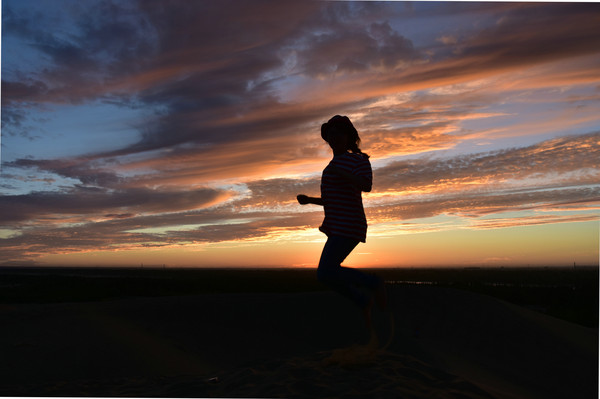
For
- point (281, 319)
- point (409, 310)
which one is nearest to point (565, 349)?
point (409, 310)

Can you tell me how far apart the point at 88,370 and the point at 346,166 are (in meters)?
5.44

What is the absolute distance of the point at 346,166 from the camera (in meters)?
5.10

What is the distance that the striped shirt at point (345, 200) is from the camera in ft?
16.3

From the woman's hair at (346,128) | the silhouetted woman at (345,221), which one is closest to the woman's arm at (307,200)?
the silhouetted woman at (345,221)

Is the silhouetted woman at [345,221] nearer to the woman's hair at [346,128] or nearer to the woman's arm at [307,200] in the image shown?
the woman's arm at [307,200]

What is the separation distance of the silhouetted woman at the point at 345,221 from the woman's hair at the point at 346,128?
0.79ft

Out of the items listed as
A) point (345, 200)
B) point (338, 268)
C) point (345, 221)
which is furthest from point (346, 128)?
point (338, 268)

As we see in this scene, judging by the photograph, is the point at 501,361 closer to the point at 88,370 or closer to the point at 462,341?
the point at 462,341

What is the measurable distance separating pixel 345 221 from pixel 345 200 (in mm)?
250

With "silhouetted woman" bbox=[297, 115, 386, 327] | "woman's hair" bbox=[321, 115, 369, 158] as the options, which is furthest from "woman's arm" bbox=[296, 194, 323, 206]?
"woman's hair" bbox=[321, 115, 369, 158]

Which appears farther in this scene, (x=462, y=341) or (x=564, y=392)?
(x=462, y=341)

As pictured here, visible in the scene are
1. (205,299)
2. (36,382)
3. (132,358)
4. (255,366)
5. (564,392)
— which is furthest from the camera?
(205,299)

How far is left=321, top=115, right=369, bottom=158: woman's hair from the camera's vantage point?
5.46m

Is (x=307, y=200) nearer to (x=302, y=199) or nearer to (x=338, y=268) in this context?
(x=302, y=199)
